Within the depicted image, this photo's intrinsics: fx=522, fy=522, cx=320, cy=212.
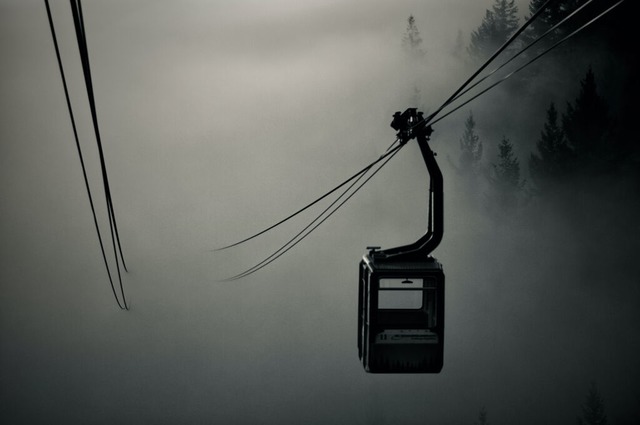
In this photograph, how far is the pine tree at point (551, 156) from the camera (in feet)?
206

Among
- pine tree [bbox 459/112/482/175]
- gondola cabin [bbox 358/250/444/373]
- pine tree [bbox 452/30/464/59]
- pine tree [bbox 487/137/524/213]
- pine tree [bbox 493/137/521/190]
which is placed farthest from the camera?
pine tree [bbox 452/30/464/59]

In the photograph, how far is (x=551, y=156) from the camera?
65.8 m

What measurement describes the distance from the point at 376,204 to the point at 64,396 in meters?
88.5

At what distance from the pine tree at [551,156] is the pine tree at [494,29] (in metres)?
14.1

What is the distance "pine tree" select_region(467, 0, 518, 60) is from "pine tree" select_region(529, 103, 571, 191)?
14.1 m

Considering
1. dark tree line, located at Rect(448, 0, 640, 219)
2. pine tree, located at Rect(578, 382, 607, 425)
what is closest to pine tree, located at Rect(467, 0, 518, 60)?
dark tree line, located at Rect(448, 0, 640, 219)

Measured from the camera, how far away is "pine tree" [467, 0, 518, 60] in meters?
74.7

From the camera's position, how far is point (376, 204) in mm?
127750

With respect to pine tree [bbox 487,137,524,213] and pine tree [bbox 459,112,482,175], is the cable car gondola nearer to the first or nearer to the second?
pine tree [bbox 487,137,524,213]

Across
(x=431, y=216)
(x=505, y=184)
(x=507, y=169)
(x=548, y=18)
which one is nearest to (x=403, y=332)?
(x=431, y=216)

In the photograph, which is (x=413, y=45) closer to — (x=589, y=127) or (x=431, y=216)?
(x=589, y=127)

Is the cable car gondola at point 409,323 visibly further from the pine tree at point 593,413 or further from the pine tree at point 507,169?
the pine tree at point 593,413

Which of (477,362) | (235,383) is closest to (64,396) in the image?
(235,383)

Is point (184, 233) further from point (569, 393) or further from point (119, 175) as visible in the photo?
point (569, 393)
